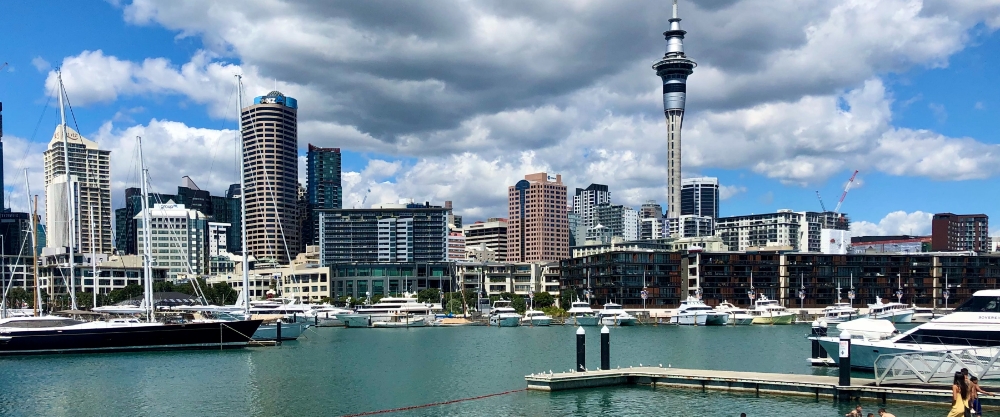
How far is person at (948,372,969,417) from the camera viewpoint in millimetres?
39438

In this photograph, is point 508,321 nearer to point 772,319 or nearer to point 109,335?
point 772,319

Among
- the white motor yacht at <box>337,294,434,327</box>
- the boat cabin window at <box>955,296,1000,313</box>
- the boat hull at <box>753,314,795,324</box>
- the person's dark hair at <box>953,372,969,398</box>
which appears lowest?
the boat hull at <box>753,314,795,324</box>

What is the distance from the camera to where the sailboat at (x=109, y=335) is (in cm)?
9531

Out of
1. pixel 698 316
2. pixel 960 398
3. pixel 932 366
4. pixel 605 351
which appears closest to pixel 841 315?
pixel 698 316

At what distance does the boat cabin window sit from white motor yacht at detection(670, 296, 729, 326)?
356 feet

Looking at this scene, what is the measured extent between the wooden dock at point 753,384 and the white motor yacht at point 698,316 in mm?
114202

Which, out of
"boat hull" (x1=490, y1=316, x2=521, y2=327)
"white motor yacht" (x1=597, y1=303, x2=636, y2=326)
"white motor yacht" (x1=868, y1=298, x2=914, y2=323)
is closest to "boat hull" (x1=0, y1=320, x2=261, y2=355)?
"boat hull" (x1=490, y1=316, x2=521, y2=327)

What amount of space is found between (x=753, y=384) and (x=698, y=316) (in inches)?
4697

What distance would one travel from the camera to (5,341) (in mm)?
94875

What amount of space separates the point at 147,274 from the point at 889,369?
81.0m

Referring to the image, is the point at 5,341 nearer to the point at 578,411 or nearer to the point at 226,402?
the point at 226,402

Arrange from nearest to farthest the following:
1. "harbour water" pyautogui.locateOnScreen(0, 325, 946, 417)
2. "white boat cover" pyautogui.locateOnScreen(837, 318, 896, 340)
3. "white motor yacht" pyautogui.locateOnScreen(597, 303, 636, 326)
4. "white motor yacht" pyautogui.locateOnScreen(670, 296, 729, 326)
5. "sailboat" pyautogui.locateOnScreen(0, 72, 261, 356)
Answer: "harbour water" pyautogui.locateOnScreen(0, 325, 946, 417)
"white boat cover" pyautogui.locateOnScreen(837, 318, 896, 340)
"sailboat" pyautogui.locateOnScreen(0, 72, 261, 356)
"white motor yacht" pyautogui.locateOnScreen(597, 303, 636, 326)
"white motor yacht" pyautogui.locateOnScreen(670, 296, 729, 326)

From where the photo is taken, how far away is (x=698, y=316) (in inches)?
6845

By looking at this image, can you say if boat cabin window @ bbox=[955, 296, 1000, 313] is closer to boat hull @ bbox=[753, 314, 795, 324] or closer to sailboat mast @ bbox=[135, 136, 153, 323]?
sailboat mast @ bbox=[135, 136, 153, 323]
